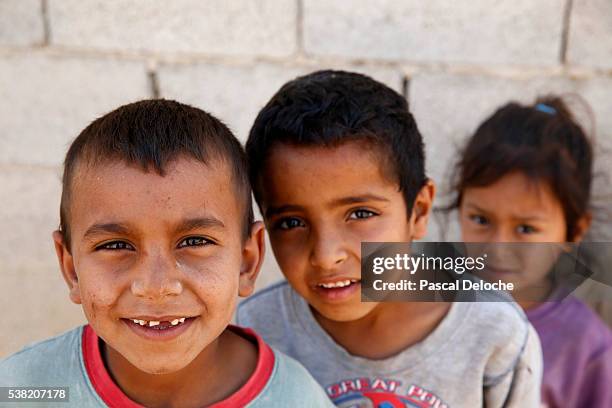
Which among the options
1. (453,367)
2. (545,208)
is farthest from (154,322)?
(545,208)

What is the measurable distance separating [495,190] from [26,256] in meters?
1.98

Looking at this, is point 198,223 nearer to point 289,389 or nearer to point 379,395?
point 289,389

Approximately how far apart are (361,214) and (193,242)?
447 millimetres

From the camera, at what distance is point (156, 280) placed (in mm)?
1233

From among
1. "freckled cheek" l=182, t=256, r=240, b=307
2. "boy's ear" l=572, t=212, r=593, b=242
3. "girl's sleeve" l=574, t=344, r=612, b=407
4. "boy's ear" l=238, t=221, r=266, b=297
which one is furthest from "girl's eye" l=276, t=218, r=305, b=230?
"boy's ear" l=572, t=212, r=593, b=242

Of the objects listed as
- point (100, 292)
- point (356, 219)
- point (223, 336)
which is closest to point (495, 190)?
point (356, 219)

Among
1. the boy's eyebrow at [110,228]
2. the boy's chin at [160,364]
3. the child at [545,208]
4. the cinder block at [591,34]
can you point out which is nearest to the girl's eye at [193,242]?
the boy's eyebrow at [110,228]

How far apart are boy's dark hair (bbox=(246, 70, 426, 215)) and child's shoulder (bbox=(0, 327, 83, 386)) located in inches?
21.8

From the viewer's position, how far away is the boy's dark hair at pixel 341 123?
1.56m

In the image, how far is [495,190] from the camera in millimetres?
2461

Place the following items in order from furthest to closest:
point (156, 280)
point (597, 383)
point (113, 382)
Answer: point (597, 383)
point (113, 382)
point (156, 280)

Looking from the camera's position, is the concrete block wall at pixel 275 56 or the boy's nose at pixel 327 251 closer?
the boy's nose at pixel 327 251

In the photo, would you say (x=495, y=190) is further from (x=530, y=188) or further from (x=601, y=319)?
(x=601, y=319)

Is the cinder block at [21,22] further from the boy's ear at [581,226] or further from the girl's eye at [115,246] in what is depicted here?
the boy's ear at [581,226]
